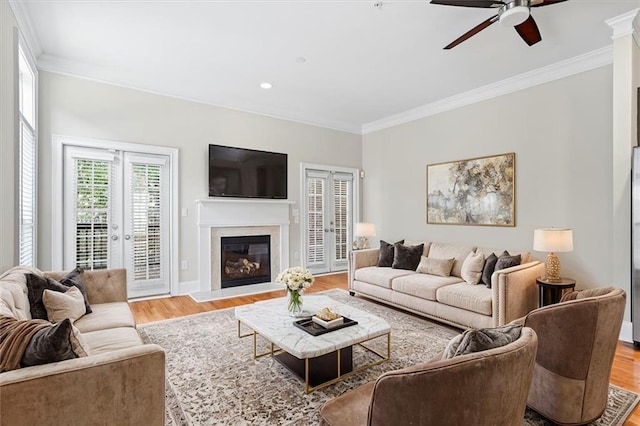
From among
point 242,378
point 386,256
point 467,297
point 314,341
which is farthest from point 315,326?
point 386,256

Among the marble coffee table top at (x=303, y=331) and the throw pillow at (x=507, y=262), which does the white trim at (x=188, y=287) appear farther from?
the throw pillow at (x=507, y=262)

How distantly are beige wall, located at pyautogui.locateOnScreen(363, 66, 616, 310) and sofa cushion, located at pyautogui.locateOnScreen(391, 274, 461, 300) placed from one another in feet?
3.86

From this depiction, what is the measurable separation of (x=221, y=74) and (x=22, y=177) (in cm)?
248

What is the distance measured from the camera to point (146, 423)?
149 centimetres

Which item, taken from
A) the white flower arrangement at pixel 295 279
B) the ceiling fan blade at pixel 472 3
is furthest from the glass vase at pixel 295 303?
the ceiling fan blade at pixel 472 3

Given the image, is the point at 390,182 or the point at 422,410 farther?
the point at 390,182

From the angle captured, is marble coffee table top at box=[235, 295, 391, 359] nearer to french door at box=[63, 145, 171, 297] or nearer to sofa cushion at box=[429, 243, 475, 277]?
sofa cushion at box=[429, 243, 475, 277]

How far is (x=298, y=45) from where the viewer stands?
11.6 feet

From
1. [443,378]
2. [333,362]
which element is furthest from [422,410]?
[333,362]

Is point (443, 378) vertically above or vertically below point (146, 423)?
above

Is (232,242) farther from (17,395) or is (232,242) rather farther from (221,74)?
(17,395)

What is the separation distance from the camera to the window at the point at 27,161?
3.22 metres

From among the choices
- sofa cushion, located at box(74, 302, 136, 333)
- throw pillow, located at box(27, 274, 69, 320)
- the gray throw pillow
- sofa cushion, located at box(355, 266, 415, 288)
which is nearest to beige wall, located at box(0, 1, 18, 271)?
throw pillow, located at box(27, 274, 69, 320)

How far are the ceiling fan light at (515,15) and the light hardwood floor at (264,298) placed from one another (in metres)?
2.82
